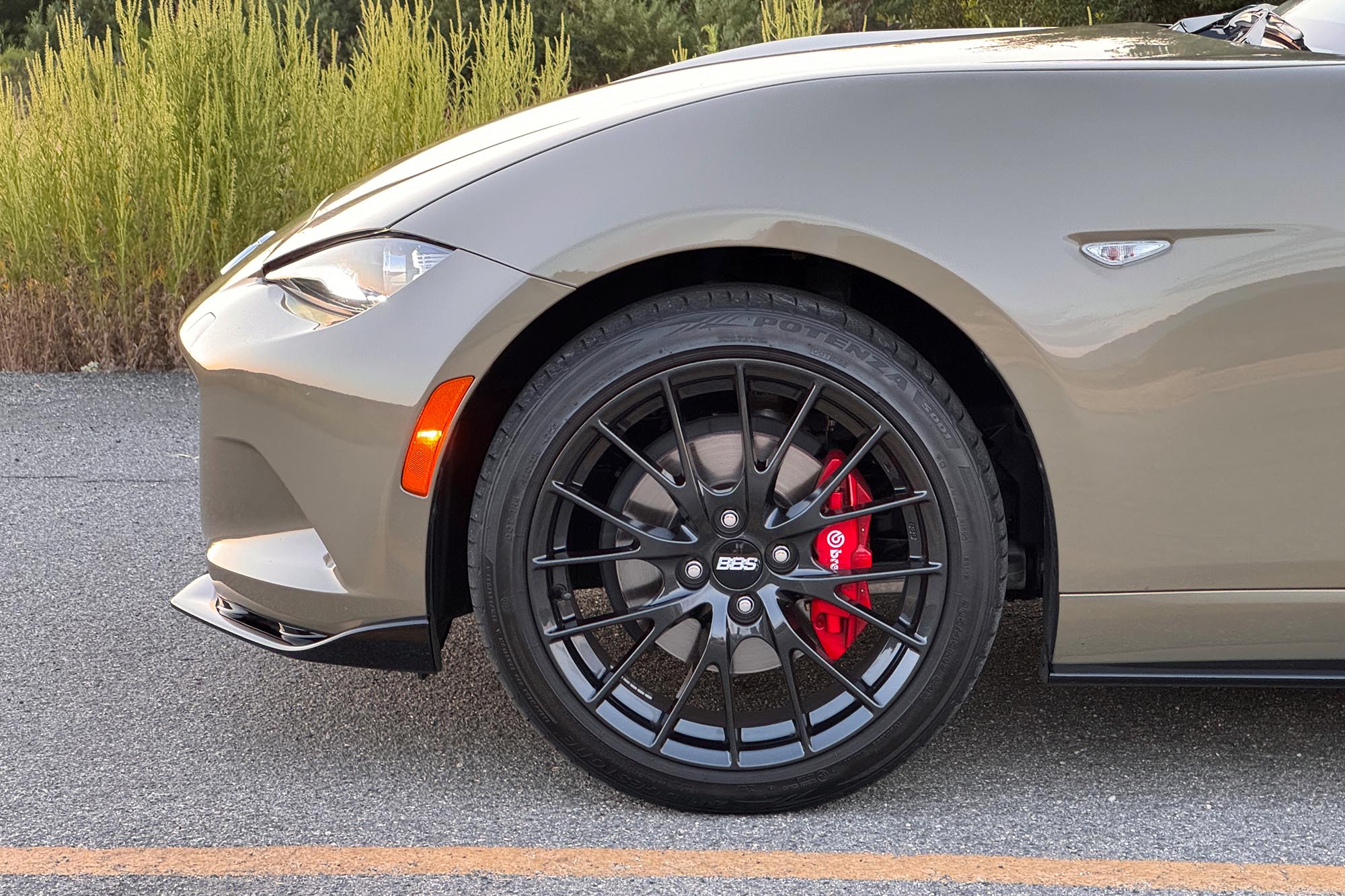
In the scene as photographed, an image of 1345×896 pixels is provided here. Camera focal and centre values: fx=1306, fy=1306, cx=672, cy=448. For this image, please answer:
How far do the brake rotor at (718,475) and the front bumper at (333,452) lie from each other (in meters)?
0.33

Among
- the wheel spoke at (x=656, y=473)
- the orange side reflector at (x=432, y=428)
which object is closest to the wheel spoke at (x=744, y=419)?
the wheel spoke at (x=656, y=473)

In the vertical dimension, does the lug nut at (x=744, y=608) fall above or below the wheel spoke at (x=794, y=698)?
above

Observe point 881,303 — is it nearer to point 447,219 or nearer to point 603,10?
point 447,219

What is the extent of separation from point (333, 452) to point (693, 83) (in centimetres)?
93

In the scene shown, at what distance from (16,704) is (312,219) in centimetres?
122

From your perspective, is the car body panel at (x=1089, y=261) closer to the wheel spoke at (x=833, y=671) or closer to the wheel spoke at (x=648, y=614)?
the wheel spoke at (x=833, y=671)

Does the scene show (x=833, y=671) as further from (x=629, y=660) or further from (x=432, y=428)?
(x=432, y=428)

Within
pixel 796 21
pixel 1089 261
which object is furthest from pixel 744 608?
pixel 796 21

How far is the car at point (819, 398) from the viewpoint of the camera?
2.04 meters

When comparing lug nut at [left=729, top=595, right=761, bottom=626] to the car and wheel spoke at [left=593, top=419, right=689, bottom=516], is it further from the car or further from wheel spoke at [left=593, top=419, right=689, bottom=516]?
wheel spoke at [left=593, top=419, right=689, bottom=516]

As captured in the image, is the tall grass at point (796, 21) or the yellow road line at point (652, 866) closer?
the yellow road line at point (652, 866)

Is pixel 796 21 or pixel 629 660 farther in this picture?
pixel 796 21

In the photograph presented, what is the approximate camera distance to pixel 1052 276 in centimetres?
204

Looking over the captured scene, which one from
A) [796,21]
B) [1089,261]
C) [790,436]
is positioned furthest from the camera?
[796,21]
